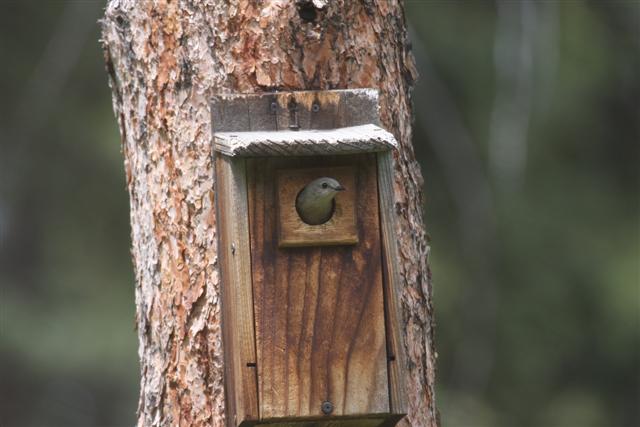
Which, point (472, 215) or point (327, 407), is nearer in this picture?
point (327, 407)

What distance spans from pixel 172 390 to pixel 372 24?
952 millimetres

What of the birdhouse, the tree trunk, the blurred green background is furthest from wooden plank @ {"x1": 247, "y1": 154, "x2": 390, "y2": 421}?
the blurred green background

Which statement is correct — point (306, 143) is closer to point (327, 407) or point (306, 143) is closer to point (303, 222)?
point (303, 222)

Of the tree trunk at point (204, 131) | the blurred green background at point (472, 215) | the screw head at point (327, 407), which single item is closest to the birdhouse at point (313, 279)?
the screw head at point (327, 407)

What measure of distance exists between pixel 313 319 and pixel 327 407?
18 centimetres

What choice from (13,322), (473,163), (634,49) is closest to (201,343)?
(473,163)

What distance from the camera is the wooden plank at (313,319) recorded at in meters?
2.74

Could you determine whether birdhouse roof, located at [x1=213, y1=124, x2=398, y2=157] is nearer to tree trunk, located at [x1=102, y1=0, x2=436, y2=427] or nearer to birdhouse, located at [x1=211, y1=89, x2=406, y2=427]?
birdhouse, located at [x1=211, y1=89, x2=406, y2=427]

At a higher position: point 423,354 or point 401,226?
point 401,226

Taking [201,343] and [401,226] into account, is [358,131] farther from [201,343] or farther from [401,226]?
[201,343]

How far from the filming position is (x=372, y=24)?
3.14 metres

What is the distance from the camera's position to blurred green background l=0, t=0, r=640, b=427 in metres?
7.13

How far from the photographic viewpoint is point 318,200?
8.96 feet

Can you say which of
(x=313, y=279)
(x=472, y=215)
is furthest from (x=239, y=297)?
(x=472, y=215)
